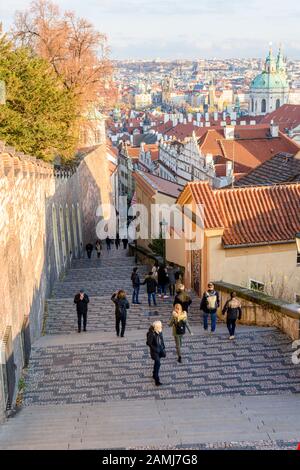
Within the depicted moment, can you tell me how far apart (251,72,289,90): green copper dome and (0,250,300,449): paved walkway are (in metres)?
171

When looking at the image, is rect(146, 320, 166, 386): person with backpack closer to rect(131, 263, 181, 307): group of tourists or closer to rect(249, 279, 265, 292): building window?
rect(131, 263, 181, 307): group of tourists

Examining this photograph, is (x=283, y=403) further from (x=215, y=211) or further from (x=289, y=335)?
(x=215, y=211)

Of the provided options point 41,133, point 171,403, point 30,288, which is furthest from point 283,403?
point 41,133

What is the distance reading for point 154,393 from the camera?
36.5 feet

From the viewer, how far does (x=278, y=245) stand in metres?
18.9

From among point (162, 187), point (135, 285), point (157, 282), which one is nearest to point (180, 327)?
point (135, 285)

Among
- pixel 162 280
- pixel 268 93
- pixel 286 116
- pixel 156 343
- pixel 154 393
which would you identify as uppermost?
pixel 268 93

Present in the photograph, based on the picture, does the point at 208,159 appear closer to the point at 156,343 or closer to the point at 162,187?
the point at 162,187

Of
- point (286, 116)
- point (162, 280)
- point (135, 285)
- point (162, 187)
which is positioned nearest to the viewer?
point (135, 285)

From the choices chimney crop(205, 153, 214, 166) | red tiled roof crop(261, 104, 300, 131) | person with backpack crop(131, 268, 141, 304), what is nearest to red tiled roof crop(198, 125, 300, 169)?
chimney crop(205, 153, 214, 166)

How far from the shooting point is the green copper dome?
180 m

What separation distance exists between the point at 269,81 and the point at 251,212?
16801 centimetres

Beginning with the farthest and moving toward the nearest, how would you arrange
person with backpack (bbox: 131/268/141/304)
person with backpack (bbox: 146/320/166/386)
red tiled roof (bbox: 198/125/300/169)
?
red tiled roof (bbox: 198/125/300/169) → person with backpack (bbox: 131/268/141/304) → person with backpack (bbox: 146/320/166/386)
